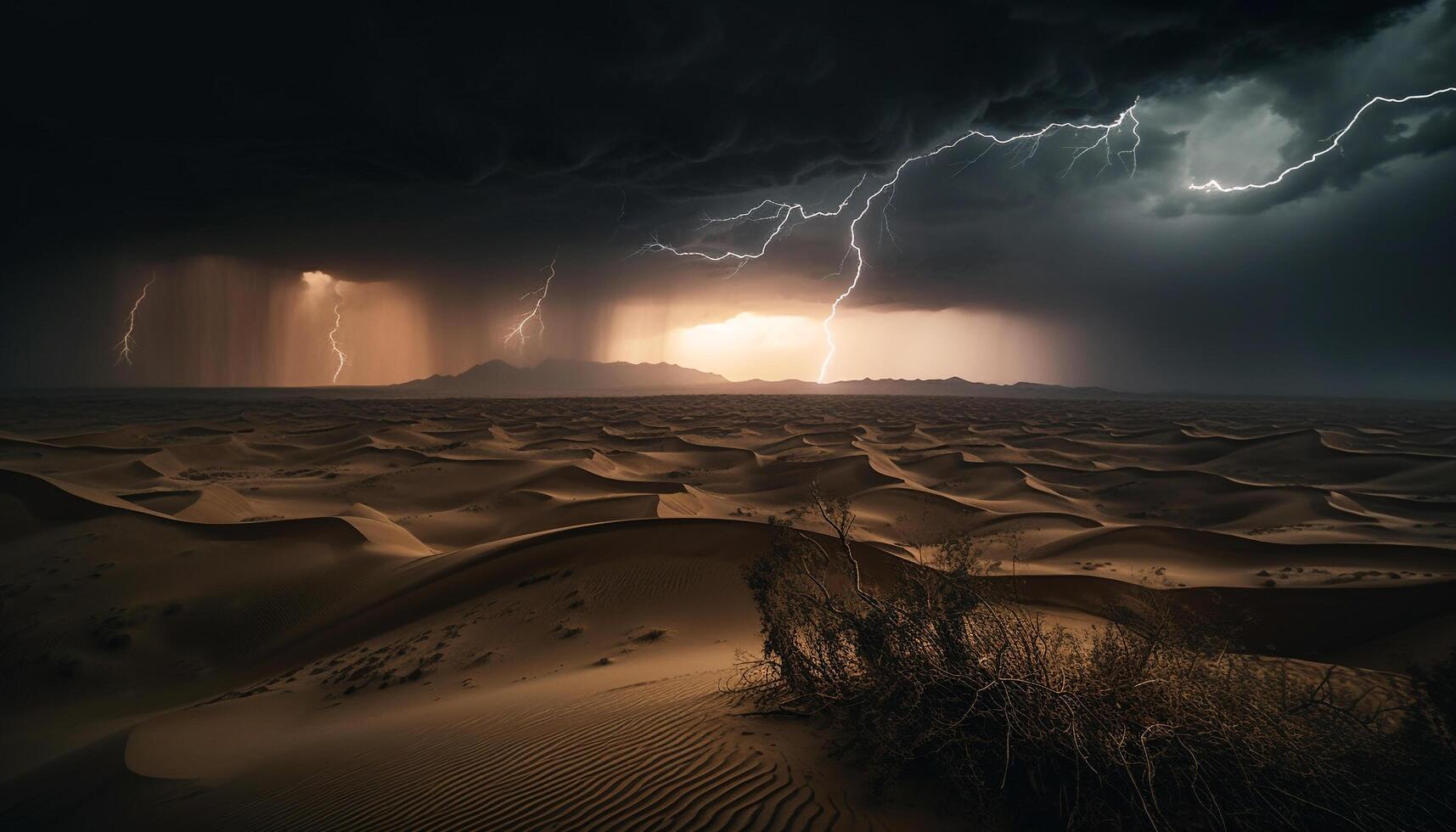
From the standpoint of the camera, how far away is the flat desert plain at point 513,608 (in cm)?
426

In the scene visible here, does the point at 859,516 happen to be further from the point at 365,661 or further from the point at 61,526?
the point at 61,526

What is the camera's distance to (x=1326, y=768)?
3100 millimetres

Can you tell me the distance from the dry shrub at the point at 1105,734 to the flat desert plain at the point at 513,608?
445mm

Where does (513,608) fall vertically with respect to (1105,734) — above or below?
below

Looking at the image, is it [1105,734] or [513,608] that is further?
[513,608]

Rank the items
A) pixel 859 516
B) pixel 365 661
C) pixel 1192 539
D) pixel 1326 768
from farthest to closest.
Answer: pixel 859 516 → pixel 1192 539 → pixel 365 661 → pixel 1326 768

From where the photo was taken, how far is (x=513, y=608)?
9719 millimetres

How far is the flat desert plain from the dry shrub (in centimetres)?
44

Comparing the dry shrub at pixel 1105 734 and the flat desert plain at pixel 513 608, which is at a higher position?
the dry shrub at pixel 1105 734

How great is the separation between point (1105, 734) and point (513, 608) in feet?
27.7

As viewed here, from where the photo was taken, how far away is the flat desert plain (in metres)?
4.26

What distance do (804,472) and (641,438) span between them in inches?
606

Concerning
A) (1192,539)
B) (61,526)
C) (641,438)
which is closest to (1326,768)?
(1192,539)

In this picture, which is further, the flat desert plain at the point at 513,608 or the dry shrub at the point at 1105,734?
the flat desert plain at the point at 513,608
